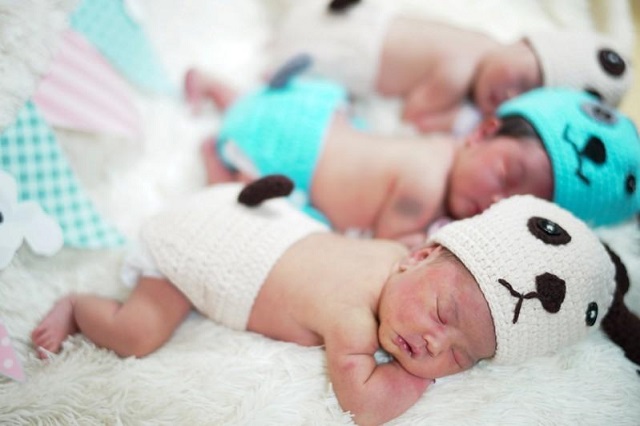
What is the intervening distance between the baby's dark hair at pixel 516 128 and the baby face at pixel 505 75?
193 mm

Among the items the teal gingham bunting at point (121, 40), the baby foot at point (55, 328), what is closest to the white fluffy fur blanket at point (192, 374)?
the baby foot at point (55, 328)

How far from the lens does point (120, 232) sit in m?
1.28

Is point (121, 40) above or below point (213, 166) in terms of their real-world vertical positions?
above

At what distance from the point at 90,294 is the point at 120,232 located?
0.57ft

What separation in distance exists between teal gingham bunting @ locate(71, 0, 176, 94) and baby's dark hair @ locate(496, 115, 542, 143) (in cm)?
100

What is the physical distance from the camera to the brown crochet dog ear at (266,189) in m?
1.16

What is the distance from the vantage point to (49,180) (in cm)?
116

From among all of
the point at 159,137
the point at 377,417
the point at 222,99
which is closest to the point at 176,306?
the point at 377,417

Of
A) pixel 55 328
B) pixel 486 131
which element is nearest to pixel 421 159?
pixel 486 131

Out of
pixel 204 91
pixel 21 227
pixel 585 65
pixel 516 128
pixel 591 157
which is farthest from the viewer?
pixel 204 91

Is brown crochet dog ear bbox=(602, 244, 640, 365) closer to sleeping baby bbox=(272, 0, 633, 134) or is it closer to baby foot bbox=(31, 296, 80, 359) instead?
sleeping baby bbox=(272, 0, 633, 134)

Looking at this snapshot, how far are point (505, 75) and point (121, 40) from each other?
3.62ft

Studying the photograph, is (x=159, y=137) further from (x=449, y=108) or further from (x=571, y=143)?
(x=571, y=143)

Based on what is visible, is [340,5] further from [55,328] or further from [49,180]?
[55,328]
